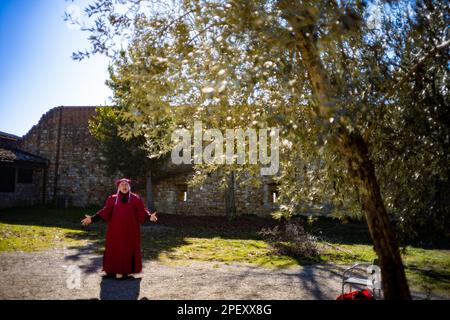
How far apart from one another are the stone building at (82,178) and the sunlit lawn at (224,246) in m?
3.76

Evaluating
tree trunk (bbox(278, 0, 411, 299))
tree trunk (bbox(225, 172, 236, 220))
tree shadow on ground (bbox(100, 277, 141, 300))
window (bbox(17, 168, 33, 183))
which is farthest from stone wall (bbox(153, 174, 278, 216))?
tree trunk (bbox(278, 0, 411, 299))

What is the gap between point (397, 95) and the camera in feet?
15.0

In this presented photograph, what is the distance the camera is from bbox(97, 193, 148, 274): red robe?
22.0 feet

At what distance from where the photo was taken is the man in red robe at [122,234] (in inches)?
265

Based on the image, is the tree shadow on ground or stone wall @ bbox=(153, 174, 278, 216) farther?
stone wall @ bbox=(153, 174, 278, 216)

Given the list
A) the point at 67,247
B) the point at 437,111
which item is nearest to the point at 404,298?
the point at 437,111

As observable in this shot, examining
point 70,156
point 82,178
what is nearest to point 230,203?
point 82,178

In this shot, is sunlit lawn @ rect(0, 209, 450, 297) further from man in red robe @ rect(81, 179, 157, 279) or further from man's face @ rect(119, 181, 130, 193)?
man's face @ rect(119, 181, 130, 193)

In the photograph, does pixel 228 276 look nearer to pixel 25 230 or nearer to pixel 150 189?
pixel 25 230

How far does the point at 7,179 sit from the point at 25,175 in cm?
137

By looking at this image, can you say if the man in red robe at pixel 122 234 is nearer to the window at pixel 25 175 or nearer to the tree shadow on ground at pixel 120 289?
the tree shadow on ground at pixel 120 289

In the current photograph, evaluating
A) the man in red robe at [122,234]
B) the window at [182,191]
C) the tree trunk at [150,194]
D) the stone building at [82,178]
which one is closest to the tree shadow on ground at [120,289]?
the man in red robe at [122,234]

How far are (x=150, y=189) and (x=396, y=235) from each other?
49.4 feet

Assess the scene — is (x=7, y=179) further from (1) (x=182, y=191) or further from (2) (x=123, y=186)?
(2) (x=123, y=186)
